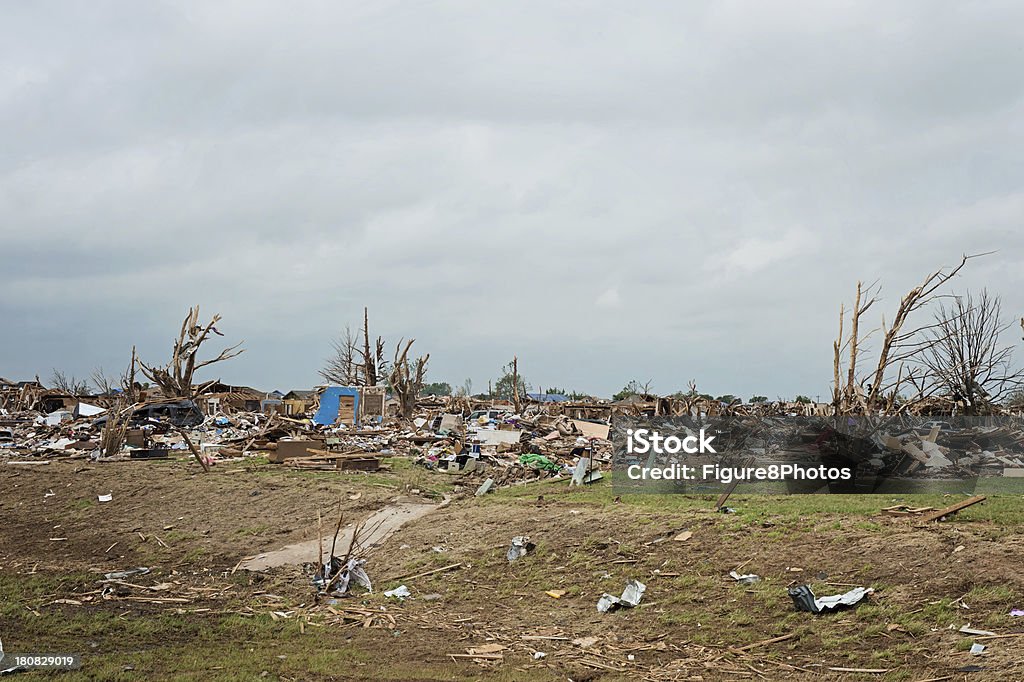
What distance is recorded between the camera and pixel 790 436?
56.0 ft

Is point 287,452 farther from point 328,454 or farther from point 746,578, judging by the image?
point 746,578

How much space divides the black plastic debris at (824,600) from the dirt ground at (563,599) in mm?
77

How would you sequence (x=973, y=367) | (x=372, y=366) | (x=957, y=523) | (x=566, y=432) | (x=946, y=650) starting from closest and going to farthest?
(x=946, y=650) < (x=957, y=523) < (x=973, y=367) < (x=566, y=432) < (x=372, y=366)

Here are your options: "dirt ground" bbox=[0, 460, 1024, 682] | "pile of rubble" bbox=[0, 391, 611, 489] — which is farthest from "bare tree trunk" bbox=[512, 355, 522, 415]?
"dirt ground" bbox=[0, 460, 1024, 682]

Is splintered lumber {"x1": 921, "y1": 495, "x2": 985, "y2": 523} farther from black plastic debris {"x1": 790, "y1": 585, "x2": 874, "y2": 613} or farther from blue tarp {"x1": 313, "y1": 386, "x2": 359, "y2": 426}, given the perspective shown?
blue tarp {"x1": 313, "y1": 386, "x2": 359, "y2": 426}

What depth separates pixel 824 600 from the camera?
25.4 feet

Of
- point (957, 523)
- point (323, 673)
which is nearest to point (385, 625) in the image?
point (323, 673)

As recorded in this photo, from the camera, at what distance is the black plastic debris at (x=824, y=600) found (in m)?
7.64

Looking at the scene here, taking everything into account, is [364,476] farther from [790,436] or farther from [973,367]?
[973,367]

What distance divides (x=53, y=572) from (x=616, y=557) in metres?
6.67

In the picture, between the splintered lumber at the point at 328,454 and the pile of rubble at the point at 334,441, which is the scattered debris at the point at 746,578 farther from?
the splintered lumber at the point at 328,454

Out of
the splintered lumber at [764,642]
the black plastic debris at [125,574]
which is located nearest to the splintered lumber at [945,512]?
the splintered lumber at [764,642]

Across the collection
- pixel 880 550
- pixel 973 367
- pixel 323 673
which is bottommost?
pixel 323 673

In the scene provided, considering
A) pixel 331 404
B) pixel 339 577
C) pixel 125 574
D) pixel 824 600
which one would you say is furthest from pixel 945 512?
pixel 331 404
